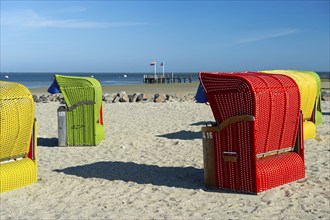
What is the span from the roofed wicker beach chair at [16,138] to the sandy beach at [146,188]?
180 mm

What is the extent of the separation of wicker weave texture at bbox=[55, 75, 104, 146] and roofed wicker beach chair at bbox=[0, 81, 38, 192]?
10.4ft

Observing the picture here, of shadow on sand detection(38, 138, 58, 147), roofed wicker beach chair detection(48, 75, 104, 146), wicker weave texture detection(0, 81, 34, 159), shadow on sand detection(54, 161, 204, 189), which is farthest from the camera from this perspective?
shadow on sand detection(38, 138, 58, 147)

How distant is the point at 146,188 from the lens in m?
6.34

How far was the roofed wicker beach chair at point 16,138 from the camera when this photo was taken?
6051 millimetres

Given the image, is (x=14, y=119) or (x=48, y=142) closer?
(x=14, y=119)

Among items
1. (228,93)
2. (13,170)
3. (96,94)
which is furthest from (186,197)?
(96,94)

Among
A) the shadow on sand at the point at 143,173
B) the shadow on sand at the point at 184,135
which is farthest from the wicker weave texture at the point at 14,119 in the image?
the shadow on sand at the point at 184,135

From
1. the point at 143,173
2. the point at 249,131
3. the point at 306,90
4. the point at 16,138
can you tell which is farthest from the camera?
the point at 306,90

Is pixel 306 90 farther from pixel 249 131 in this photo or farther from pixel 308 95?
pixel 249 131

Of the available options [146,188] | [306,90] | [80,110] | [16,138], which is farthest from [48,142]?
[306,90]

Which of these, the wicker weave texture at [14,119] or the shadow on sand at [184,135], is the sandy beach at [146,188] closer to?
the shadow on sand at [184,135]

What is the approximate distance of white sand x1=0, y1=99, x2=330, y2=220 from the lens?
5.25m

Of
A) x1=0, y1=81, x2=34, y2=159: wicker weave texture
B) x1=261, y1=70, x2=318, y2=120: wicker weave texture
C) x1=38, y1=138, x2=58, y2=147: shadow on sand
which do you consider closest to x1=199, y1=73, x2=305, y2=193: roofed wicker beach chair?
x1=0, y1=81, x2=34, y2=159: wicker weave texture

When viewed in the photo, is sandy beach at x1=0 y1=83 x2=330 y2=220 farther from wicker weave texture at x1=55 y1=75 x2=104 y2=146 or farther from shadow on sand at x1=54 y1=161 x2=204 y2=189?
wicker weave texture at x1=55 y1=75 x2=104 y2=146
